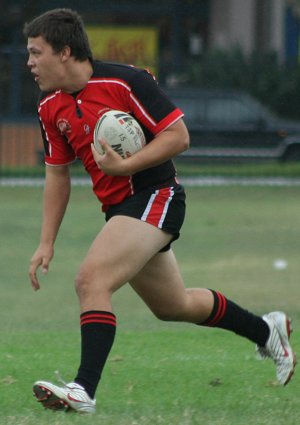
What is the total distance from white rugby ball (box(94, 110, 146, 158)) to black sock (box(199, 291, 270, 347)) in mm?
1107

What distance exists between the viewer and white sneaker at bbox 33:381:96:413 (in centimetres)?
593

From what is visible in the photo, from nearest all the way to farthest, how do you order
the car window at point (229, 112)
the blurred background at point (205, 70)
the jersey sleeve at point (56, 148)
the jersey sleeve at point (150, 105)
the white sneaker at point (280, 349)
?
the jersey sleeve at point (150, 105) < the jersey sleeve at point (56, 148) < the white sneaker at point (280, 349) < the blurred background at point (205, 70) < the car window at point (229, 112)

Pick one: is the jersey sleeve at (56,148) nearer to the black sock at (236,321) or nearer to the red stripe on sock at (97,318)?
the red stripe on sock at (97,318)

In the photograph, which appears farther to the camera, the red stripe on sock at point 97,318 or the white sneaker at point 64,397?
the red stripe on sock at point 97,318

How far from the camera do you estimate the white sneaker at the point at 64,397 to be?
593cm

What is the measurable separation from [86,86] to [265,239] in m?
9.79

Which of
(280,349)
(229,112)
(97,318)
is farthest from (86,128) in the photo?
(229,112)

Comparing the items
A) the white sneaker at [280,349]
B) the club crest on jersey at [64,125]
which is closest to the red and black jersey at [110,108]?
the club crest on jersey at [64,125]

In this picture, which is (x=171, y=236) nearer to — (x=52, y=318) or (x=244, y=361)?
(x=244, y=361)

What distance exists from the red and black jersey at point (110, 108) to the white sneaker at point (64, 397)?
3.24ft

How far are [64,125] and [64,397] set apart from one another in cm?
132

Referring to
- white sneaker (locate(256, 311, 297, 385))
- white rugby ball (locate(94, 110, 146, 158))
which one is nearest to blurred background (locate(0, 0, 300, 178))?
white sneaker (locate(256, 311, 297, 385))

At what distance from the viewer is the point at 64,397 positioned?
5926 mm

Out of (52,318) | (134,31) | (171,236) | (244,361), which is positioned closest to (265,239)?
(52,318)
